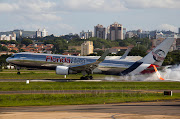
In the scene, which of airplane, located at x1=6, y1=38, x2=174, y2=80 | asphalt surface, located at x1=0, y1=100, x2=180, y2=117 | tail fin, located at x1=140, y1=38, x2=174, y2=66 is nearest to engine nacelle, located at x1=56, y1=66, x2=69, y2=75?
airplane, located at x1=6, y1=38, x2=174, y2=80

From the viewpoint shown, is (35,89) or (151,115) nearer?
(151,115)

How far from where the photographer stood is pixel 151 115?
27.2m

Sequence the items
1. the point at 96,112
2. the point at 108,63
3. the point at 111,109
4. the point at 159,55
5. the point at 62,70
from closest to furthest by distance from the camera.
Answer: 1. the point at 96,112
2. the point at 111,109
3. the point at 62,70
4. the point at 159,55
5. the point at 108,63

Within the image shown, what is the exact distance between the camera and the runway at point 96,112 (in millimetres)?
27062

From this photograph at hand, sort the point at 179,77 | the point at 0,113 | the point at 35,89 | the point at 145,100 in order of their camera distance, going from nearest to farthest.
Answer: the point at 0,113, the point at 145,100, the point at 35,89, the point at 179,77

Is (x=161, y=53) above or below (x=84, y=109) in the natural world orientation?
above

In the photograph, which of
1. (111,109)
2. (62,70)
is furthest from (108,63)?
(111,109)

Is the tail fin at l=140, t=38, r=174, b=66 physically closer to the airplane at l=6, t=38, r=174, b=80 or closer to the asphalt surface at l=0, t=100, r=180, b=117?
the airplane at l=6, t=38, r=174, b=80

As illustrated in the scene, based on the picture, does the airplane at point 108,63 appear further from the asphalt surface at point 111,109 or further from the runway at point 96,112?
the runway at point 96,112

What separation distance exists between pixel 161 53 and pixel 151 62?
Answer: 2.44 m

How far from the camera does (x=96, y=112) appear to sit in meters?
29.3

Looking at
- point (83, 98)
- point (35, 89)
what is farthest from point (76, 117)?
point (35, 89)

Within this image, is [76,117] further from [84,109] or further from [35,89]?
[35,89]

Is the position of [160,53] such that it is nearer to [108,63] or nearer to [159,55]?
[159,55]
